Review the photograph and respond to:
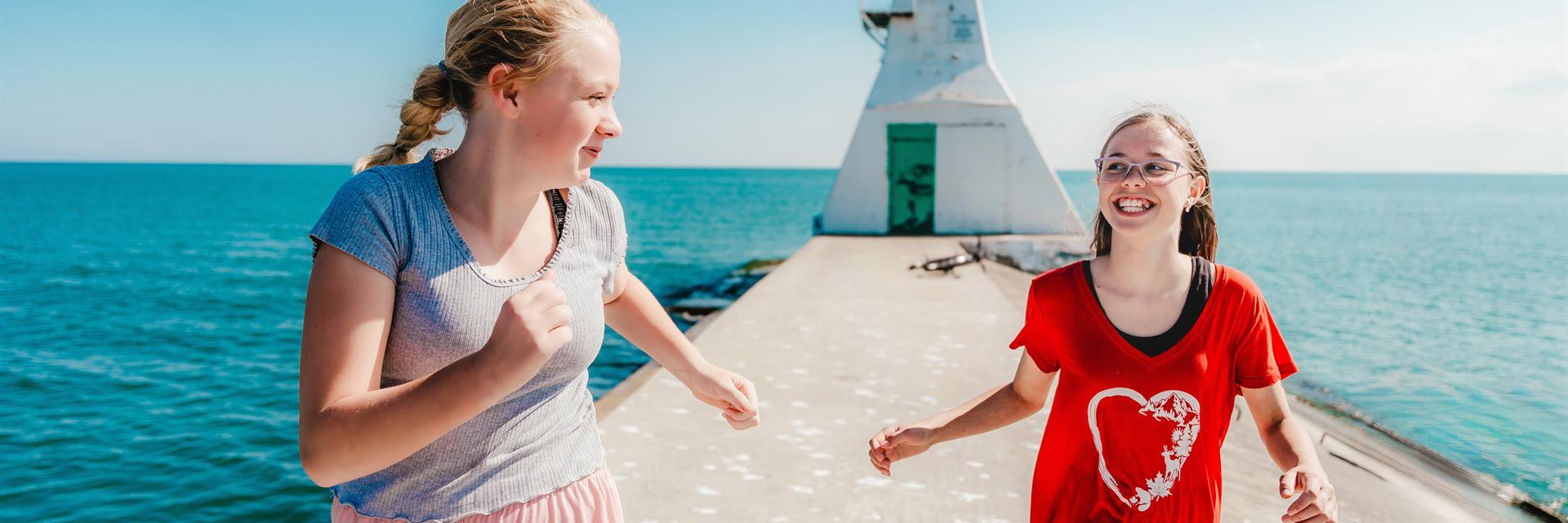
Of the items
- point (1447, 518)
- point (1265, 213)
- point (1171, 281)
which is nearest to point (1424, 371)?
point (1447, 518)

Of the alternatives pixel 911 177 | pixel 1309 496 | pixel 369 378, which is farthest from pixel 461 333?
pixel 911 177

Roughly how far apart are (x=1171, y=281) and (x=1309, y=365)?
47.2 feet

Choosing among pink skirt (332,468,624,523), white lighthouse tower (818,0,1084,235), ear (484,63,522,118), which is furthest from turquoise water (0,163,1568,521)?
white lighthouse tower (818,0,1084,235)

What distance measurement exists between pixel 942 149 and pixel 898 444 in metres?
15.2

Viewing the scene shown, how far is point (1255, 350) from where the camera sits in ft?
6.33

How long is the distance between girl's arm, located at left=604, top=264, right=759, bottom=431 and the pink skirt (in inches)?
12.7

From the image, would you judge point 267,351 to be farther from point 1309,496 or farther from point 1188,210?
point 1309,496

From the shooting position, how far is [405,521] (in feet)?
4.76

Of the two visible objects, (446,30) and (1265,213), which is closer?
(446,30)

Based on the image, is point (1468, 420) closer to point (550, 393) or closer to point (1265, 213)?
point (550, 393)

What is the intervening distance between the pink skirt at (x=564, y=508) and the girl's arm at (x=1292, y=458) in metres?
1.30

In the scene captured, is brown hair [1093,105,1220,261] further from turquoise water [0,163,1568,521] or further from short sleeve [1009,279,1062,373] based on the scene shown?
turquoise water [0,163,1568,521]

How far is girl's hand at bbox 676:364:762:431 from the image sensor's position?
78.9 inches

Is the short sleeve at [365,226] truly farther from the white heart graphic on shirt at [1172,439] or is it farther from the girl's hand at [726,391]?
the white heart graphic on shirt at [1172,439]
